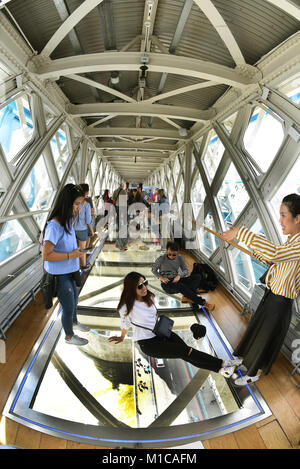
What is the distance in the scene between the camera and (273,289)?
1.97m

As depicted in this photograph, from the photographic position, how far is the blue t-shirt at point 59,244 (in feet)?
6.95

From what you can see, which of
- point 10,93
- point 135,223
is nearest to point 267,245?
point 10,93

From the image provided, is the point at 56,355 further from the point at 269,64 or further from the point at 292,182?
the point at 269,64

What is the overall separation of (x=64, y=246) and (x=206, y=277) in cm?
356

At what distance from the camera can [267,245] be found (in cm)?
178

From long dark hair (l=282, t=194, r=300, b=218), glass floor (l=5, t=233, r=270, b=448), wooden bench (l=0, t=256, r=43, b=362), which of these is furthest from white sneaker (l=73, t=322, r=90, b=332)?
long dark hair (l=282, t=194, r=300, b=218)

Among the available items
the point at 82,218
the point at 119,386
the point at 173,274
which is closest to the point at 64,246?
the point at 119,386

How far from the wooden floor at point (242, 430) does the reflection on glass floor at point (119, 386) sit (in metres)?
0.21

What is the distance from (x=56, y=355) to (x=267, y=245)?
8.55 feet

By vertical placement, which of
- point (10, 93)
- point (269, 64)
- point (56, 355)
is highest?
point (269, 64)

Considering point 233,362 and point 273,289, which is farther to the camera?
point 233,362

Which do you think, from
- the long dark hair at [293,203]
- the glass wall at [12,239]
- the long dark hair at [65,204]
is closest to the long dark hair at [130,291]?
the long dark hair at [65,204]

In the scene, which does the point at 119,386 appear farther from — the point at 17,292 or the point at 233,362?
the point at 17,292

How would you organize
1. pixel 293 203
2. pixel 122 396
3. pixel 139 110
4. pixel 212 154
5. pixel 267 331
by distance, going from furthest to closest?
1. pixel 212 154
2. pixel 139 110
3. pixel 122 396
4. pixel 267 331
5. pixel 293 203
